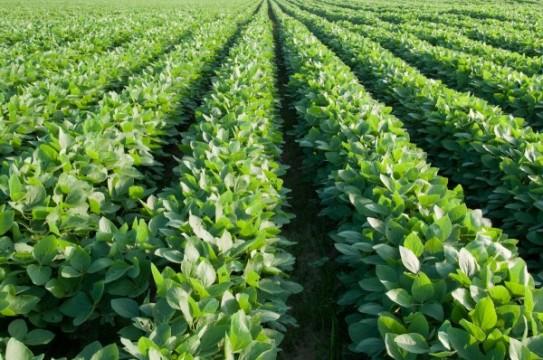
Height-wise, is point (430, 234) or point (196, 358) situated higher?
point (430, 234)

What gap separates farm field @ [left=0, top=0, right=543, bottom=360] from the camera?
6.09ft

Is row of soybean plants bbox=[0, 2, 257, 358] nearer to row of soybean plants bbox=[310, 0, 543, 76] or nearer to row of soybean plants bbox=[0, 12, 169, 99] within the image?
row of soybean plants bbox=[0, 12, 169, 99]

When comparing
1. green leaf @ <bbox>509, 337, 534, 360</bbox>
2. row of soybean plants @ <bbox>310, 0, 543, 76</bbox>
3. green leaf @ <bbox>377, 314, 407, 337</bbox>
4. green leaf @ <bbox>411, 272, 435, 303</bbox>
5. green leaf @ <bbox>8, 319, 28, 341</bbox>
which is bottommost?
green leaf @ <bbox>8, 319, 28, 341</bbox>

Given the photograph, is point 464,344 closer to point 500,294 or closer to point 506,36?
point 500,294

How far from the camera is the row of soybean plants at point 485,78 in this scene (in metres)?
5.73

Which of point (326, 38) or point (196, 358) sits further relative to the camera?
point (326, 38)

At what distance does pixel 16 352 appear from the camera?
62.6 inches

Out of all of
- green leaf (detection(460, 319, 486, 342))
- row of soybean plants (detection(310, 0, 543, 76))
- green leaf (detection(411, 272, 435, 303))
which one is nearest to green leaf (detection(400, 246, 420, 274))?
green leaf (detection(411, 272, 435, 303))

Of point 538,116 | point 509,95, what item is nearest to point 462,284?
point 538,116

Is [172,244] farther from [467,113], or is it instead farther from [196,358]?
[467,113]

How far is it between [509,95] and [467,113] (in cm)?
179

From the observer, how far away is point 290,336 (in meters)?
2.96

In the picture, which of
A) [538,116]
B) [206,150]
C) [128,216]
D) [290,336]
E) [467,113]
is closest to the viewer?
[290,336]

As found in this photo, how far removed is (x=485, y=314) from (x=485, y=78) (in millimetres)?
5766
